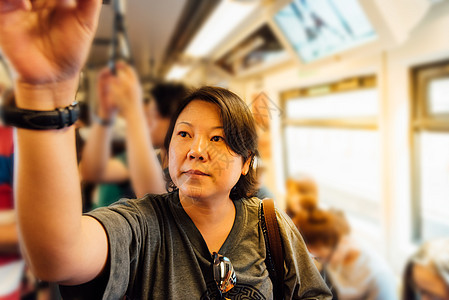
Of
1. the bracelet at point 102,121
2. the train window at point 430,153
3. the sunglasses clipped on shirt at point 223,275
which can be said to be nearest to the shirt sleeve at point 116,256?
the sunglasses clipped on shirt at point 223,275

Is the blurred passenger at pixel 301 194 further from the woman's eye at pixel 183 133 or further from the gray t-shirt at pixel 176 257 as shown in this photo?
the woman's eye at pixel 183 133

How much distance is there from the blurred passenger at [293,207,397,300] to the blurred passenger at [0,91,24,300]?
0.44 meters

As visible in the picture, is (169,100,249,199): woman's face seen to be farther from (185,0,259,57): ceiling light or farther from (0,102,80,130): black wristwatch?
(185,0,259,57): ceiling light

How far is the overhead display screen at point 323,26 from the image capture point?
50.6 inches

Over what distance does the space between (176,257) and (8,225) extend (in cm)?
27

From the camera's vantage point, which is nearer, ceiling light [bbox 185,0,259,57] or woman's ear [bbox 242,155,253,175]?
woman's ear [bbox 242,155,253,175]

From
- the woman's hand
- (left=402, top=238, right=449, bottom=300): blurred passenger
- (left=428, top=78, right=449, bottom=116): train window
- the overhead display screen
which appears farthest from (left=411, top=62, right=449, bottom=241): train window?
the woman's hand

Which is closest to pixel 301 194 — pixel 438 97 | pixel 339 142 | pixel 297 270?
pixel 297 270

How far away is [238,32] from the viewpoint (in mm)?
1290

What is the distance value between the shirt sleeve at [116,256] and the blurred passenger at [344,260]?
28cm

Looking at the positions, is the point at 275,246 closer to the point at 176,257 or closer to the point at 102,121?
the point at 176,257

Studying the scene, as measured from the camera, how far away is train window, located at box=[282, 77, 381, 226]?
838mm

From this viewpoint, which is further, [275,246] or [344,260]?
[344,260]

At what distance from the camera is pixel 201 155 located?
0.32 m
